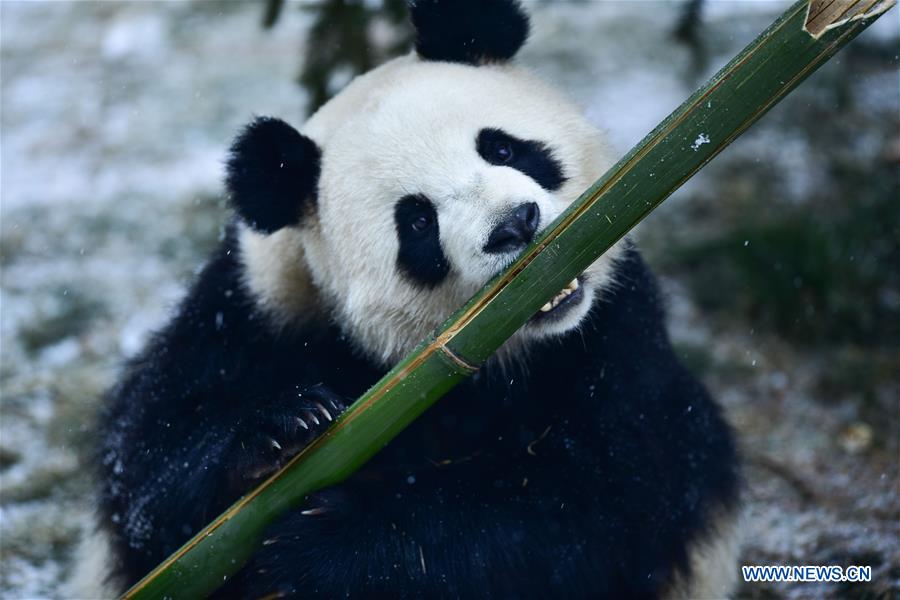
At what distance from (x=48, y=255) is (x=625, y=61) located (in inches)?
185

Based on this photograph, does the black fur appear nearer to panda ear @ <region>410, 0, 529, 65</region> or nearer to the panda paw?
the panda paw

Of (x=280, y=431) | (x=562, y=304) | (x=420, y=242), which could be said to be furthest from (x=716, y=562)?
(x=280, y=431)

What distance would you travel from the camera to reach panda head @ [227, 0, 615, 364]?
3.11 meters

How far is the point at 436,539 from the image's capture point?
3189mm

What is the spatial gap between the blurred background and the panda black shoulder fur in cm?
64

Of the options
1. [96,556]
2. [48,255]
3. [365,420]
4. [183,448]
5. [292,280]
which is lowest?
[48,255]

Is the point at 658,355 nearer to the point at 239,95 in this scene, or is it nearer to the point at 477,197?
the point at 477,197

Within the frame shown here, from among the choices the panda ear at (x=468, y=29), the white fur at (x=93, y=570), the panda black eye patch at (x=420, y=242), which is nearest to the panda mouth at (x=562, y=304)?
the panda black eye patch at (x=420, y=242)

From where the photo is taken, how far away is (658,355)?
11.9ft

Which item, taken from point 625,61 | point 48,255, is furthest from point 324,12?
point 625,61

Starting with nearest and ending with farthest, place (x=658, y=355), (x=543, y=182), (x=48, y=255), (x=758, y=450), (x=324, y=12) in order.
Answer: (x=543, y=182)
(x=658, y=355)
(x=324, y=12)
(x=758, y=450)
(x=48, y=255)

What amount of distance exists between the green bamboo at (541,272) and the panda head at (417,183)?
6.8 inches

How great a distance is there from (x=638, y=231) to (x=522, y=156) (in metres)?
3.31

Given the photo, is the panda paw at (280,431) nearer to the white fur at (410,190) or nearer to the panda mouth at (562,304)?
the white fur at (410,190)
